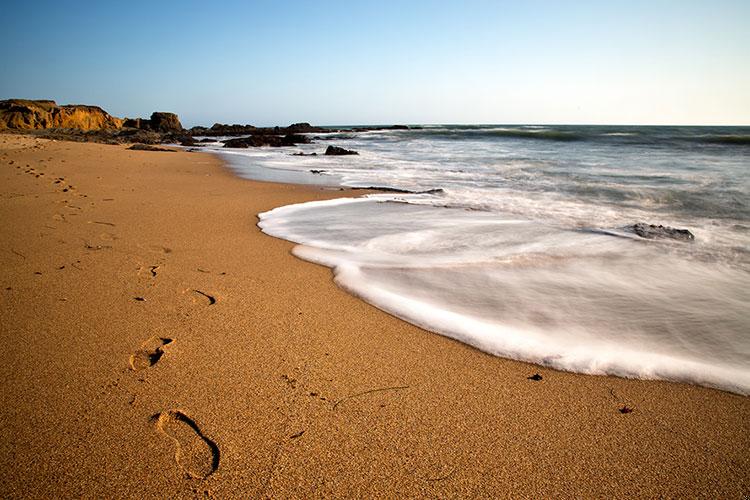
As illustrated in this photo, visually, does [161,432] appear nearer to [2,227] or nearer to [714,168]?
[2,227]

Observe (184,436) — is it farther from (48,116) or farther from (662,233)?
(48,116)

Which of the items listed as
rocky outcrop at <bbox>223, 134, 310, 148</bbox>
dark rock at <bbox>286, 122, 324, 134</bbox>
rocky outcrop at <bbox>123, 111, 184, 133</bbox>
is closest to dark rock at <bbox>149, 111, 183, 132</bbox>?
rocky outcrop at <bbox>123, 111, 184, 133</bbox>

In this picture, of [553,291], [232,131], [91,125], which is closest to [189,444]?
[553,291]

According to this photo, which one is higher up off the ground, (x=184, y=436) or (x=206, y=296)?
(x=206, y=296)

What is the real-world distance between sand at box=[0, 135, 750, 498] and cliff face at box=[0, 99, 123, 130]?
34.7m

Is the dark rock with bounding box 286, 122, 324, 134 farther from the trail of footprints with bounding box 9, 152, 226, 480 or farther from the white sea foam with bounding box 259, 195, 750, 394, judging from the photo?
the trail of footprints with bounding box 9, 152, 226, 480

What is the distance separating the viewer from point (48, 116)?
30.4 metres

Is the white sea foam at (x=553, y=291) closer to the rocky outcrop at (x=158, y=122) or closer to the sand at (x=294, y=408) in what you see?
the sand at (x=294, y=408)

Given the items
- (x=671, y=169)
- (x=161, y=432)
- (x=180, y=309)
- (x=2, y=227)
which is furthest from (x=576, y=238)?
(x=671, y=169)

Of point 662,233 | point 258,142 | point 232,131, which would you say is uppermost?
point 232,131

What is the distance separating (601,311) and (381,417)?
5.96 feet

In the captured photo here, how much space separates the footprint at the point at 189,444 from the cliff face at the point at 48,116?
3561 cm

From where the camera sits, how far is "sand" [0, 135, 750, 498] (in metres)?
1.28

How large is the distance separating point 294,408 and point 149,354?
2.72ft
